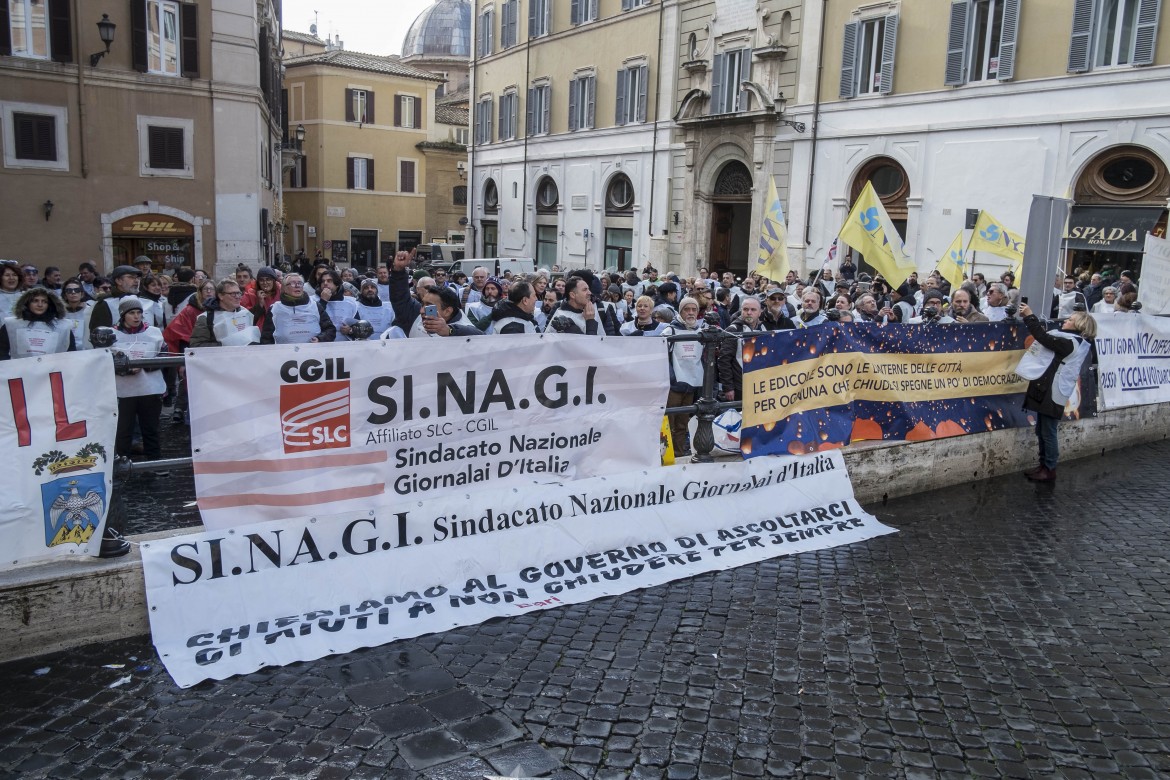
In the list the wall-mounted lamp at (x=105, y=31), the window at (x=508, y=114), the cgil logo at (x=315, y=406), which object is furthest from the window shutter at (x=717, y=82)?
the cgil logo at (x=315, y=406)

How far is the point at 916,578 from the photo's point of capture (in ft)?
20.6

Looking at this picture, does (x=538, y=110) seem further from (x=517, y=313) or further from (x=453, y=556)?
(x=453, y=556)

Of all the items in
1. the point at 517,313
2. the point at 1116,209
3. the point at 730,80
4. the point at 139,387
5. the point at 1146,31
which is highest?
the point at 730,80

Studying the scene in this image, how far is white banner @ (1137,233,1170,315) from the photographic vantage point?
39.1 feet

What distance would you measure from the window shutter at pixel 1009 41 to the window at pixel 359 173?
125 ft

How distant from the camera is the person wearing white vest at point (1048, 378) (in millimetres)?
9000

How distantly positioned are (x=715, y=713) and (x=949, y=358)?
5509 mm

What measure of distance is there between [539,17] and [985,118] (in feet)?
73.0

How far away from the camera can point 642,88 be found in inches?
1359

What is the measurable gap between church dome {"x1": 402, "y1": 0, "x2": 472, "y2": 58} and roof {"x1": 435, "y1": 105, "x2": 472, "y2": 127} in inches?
423

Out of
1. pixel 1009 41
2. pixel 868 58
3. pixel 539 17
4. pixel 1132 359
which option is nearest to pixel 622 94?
pixel 539 17

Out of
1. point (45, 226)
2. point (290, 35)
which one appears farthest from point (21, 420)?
point (290, 35)

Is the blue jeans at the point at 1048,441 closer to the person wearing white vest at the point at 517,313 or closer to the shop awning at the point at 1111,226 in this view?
the person wearing white vest at the point at 517,313

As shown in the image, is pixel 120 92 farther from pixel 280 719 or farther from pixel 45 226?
pixel 280 719
